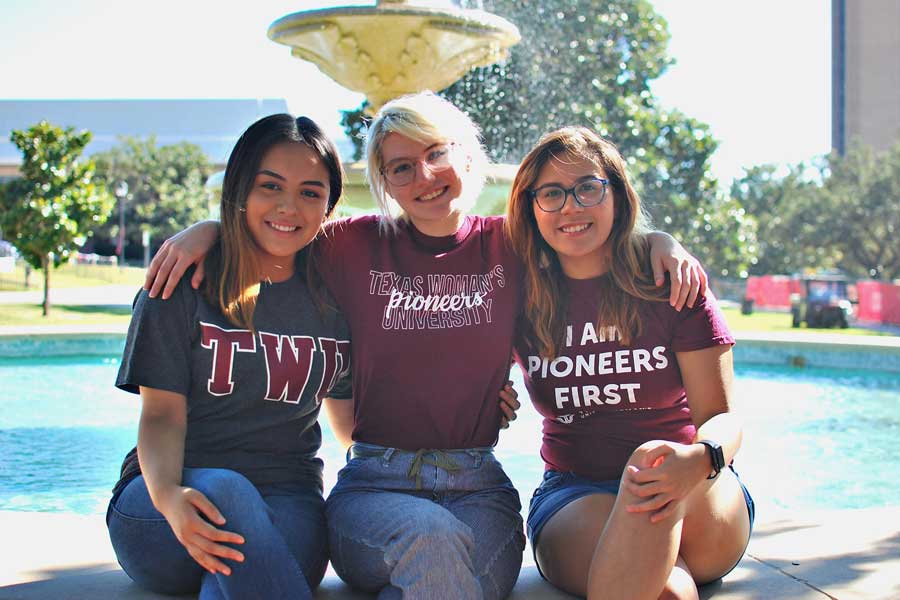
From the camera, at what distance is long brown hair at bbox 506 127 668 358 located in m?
2.64

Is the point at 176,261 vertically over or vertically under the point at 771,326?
over

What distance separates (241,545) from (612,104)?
22.4m

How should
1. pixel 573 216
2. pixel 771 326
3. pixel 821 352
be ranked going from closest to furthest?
1. pixel 573 216
2. pixel 821 352
3. pixel 771 326

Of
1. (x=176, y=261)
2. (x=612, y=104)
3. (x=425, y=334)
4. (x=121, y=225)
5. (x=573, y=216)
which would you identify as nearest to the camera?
(x=176, y=261)

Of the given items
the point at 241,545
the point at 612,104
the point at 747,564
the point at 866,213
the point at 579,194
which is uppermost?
the point at 612,104

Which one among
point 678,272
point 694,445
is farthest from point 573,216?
point 694,445

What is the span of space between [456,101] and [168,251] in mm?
16613

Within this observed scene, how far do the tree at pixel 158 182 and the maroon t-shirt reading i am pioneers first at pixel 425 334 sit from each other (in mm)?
43604

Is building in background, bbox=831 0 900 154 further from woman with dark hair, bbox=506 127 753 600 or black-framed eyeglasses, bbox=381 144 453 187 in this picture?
black-framed eyeglasses, bbox=381 144 453 187

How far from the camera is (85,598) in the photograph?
93.6 inches

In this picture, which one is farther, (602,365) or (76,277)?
(76,277)

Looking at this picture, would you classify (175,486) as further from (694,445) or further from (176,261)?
(694,445)

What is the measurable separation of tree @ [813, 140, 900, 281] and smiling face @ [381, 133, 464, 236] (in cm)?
4082

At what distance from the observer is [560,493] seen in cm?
261
